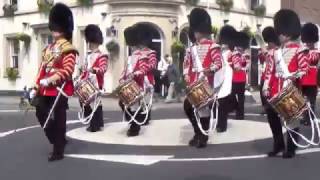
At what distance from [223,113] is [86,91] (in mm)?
2568

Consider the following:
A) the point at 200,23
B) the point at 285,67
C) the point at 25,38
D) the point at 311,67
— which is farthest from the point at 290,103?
the point at 25,38

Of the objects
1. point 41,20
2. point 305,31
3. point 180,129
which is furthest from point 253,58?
point 180,129

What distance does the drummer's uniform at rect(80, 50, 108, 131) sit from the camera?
1113 centimetres

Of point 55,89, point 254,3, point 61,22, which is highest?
point 254,3

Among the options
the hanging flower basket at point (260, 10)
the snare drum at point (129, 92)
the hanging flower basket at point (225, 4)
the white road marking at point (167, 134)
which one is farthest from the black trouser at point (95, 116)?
the hanging flower basket at point (260, 10)

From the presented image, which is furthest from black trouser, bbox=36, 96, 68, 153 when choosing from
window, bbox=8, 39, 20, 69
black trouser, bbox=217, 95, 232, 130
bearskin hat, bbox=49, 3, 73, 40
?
window, bbox=8, 39, 20, 69

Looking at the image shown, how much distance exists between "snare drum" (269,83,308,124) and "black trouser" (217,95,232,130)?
3.12 metres

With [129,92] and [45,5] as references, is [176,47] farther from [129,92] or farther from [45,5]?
[129,92]

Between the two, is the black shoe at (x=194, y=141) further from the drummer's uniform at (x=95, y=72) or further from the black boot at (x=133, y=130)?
the drummer's uniform at (x=95, y=72)

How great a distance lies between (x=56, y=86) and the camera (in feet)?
27.9

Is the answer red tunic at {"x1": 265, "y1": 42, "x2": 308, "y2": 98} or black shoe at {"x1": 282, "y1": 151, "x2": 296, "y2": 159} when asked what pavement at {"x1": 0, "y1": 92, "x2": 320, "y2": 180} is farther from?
red tunic at {"x1": 265, "y1": 42, "x2": 308, "y2": 98}

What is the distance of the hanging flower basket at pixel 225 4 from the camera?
98.5ft

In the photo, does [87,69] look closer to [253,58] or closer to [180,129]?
[180,129]

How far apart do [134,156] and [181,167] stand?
3.59 ft
